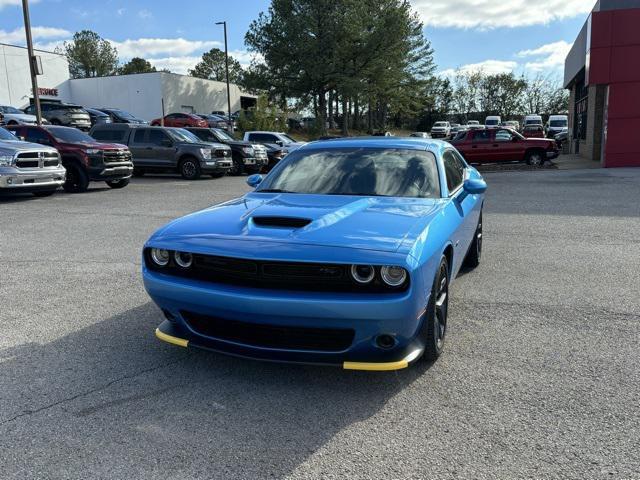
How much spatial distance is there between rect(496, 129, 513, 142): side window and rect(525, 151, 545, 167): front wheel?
1015 millimetres

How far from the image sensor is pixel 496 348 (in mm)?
3961

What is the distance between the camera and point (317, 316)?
2.99 meters

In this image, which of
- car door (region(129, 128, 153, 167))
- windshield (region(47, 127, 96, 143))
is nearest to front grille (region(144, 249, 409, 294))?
windshield (region(47, 127, 96, 143))

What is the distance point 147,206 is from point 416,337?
9.69 m

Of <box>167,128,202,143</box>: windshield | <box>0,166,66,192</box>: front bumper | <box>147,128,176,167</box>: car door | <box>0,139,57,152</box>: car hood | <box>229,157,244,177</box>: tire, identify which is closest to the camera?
<box>0,166,66,192</box>: front bumper

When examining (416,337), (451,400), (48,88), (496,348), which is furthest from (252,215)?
(48,88)

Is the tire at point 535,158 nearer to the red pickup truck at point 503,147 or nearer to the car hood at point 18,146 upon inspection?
the red pickup truck at point 503,147

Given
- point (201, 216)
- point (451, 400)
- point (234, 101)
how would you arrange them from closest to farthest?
point (451, 400) < point (201, 216) < point (234, 101)

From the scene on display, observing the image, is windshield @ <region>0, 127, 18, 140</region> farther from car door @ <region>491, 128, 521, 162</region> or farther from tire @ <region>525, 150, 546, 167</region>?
tire @ <region>525, 150, 546, 167</region>

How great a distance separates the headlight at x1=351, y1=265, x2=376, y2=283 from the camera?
304cm

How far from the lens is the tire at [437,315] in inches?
136

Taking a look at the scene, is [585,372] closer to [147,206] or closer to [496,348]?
[496,348]

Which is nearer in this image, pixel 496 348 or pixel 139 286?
pixel 496 348

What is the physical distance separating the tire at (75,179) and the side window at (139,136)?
424cm
